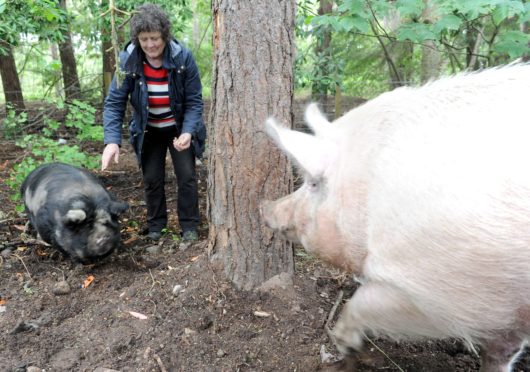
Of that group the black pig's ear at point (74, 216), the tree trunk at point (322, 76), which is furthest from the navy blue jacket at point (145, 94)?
the tree trunk at point (322, 76)

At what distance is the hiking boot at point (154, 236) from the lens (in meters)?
4.15

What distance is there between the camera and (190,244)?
391cm

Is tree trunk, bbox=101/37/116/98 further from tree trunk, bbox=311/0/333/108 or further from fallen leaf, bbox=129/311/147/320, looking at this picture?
fallen leaf, bbox=129/311/147/320

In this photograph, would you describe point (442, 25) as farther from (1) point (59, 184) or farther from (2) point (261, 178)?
(1) point (59, 184)

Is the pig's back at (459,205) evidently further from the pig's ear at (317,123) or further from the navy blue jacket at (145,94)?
the navy blue jacket at (145,94)

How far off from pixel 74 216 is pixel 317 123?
2363 mm

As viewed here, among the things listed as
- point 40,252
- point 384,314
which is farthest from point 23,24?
point 384,314

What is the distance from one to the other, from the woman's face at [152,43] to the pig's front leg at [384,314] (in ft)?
7.84

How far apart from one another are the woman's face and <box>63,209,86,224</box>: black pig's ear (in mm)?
1381

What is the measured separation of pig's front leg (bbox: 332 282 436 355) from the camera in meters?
1.76

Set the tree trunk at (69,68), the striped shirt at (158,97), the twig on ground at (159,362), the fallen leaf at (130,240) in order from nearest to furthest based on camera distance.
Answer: the twig on ground at (159,362), the striped shirt at (158,97), the fallen leaf at (130,240), the tree trunk at (69,68)

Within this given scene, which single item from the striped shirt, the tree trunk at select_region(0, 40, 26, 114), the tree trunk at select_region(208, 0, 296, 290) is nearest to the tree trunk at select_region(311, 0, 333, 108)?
the striped shirt

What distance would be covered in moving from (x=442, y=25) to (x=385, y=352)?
240 centimetres

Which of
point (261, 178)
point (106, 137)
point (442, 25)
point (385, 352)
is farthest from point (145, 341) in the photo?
point (442, 25)
